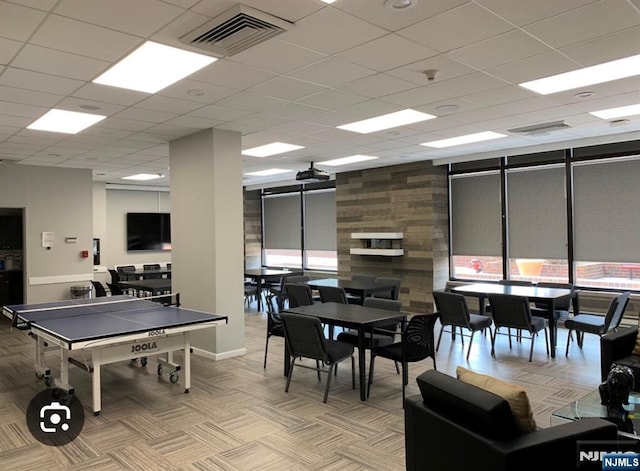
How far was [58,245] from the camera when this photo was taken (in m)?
9.25

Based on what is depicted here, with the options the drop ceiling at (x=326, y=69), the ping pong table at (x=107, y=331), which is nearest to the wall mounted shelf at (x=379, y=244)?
the drop ceiling at (x=326, y=69)

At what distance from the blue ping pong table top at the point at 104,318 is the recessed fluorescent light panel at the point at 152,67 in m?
2.18

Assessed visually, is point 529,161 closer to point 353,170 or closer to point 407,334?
point 353,170

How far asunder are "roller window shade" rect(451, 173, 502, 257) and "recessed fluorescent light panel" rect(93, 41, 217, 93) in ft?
21.5

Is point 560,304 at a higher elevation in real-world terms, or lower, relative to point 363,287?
lower

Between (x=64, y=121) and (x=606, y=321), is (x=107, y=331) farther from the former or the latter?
(x=606, y=321)

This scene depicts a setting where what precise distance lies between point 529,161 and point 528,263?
1801 mm

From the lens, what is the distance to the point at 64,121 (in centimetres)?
563

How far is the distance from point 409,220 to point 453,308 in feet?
12.3

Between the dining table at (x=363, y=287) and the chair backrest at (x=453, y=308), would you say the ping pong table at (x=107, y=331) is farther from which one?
the chair backrest at (x=453, y=308)

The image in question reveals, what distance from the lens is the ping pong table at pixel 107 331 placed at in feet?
13.2

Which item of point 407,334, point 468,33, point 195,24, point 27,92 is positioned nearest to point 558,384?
point 407,334

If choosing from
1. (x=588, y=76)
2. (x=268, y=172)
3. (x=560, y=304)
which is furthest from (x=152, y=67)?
(x=268, y=172)

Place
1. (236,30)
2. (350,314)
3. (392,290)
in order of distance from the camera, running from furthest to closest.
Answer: (392,290) → (350,314) → (236,30)
